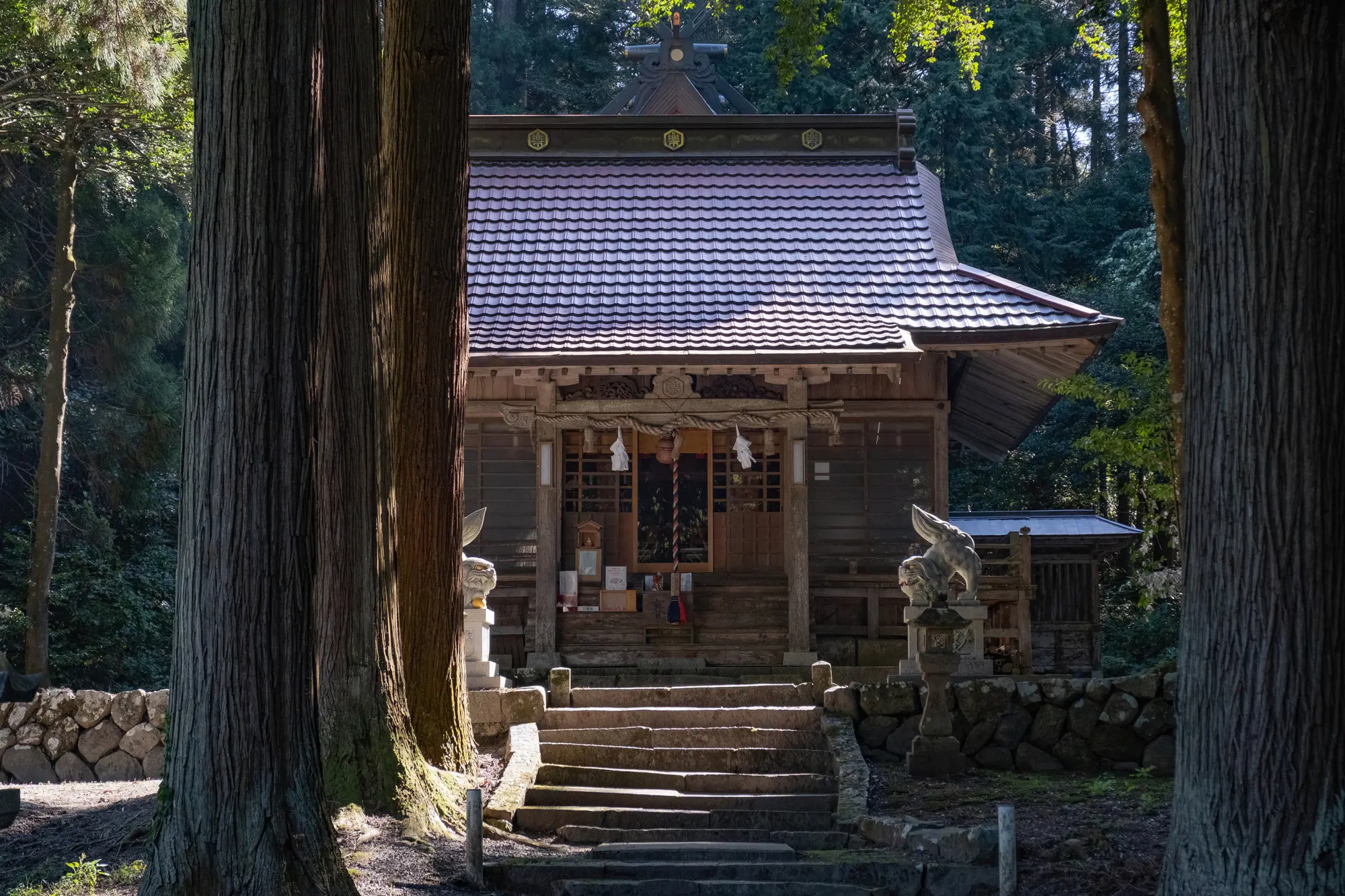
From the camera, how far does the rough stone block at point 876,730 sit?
10812 millimetres

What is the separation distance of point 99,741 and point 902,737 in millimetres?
7160

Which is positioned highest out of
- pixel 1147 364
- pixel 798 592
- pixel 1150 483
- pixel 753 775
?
pixel 1147 364

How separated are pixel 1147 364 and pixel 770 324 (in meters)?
3.96

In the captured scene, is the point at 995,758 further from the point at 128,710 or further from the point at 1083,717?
the point at 128,710

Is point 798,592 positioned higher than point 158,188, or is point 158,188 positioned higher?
point 158,188

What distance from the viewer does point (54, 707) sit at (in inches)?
476

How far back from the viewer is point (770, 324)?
47.6 feet

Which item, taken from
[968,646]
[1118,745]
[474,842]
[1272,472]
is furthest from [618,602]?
[1272,472]

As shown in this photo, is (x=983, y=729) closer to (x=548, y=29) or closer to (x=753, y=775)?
(x=753, y=775)

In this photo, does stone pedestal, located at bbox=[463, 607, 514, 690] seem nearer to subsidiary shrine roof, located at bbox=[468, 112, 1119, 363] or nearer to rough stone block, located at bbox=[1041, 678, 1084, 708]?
subsidiary shrine roof, located at bbox=[468, 112, 1119, 363]

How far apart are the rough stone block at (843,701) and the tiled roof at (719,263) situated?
4.07 m

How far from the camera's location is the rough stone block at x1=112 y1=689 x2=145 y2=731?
11.9 meters

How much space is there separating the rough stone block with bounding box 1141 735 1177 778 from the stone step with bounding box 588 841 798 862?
3742mm

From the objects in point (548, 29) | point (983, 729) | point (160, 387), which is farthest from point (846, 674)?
point (548, 29)
